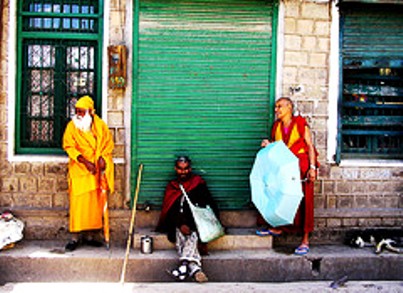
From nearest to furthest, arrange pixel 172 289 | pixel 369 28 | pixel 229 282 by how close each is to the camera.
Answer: pixel 172 289, pixel 229 282, pixel 369 28

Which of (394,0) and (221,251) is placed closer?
(221,251)

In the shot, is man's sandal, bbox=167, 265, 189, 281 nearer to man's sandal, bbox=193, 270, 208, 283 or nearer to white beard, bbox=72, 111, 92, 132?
man's sandal, bbox=193, 270, 208, 283

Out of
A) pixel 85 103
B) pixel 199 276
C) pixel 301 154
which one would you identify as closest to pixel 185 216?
pixel 199 276

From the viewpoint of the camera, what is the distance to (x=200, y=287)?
5.07 m

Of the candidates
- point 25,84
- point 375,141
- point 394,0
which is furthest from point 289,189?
point 25,84

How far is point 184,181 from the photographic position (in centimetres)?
566

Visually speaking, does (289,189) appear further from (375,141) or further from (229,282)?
(375,141)

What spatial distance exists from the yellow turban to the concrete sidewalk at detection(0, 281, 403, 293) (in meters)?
2.02

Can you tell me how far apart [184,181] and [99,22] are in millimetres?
2270

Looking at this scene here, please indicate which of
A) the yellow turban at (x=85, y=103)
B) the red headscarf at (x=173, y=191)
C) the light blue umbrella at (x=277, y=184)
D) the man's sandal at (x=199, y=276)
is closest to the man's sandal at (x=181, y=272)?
the man's sandal at (x=199, y=276)

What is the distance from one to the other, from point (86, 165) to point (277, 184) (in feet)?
7.26

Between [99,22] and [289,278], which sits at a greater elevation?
[99,22]

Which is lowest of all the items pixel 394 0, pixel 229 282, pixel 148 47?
pixel 229 282

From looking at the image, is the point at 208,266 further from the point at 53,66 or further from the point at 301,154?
the point at 53,66
